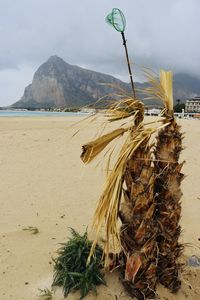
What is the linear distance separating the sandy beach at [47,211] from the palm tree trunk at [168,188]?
49 cm

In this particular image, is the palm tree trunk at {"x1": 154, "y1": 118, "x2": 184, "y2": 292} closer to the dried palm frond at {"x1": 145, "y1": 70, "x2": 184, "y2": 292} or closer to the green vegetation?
the dried palm frond at {"x1": 145, "y1": 70, "x2": 184, "y2": 292}

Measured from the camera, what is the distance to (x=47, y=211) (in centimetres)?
521

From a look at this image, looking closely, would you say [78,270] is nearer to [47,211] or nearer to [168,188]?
[168,188]

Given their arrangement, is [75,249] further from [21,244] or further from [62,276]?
[21,244]

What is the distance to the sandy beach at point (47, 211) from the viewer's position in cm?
324

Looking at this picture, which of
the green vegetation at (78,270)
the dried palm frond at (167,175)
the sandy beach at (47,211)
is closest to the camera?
the dried palm frond at (167,175)

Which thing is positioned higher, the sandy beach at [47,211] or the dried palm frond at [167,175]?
the dried palm frond at [167,175]

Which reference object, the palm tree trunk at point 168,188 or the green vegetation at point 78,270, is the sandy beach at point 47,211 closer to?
the green vegetation at point 78,270

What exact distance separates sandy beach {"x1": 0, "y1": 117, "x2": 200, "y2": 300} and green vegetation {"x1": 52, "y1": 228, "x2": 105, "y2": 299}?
84 millimetres

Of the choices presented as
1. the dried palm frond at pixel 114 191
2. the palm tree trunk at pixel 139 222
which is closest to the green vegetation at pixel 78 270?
the palm tree trunk at pixel 139 222

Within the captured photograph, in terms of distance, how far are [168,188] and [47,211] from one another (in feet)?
9.49

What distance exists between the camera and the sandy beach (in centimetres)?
324

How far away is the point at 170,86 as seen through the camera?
2727 millimetres

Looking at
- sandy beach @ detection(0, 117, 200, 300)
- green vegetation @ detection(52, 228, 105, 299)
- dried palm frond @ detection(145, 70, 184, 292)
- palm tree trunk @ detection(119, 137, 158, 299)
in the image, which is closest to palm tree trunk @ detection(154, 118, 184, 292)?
dried palm frond @ detection(145, 70, 184, 292)
